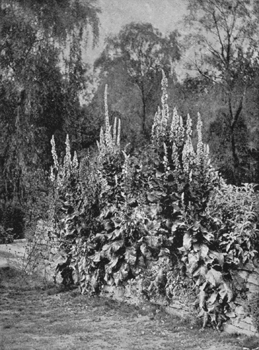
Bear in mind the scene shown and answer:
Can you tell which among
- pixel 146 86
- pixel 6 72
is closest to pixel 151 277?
pixel 6 72

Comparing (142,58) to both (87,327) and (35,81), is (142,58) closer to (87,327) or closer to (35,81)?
(35,81)

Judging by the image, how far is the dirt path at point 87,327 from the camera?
353 cm

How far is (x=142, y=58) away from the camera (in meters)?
11.4

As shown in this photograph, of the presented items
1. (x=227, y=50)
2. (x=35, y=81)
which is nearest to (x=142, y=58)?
(x=227, y=50)

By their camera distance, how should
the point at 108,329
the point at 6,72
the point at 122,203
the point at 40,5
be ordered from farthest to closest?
the point at 40,5, the point at 6,72, the point at 122,203, the point at 108,329

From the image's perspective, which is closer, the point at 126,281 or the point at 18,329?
the point at 18,329

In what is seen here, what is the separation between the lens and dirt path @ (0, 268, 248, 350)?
353 cm

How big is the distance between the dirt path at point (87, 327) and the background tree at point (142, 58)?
7158 millimetres

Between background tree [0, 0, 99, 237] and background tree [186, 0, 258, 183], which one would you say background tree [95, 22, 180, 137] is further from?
background tree [0, 0, 99, 237]

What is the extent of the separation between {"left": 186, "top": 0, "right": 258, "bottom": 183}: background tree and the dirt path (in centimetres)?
626

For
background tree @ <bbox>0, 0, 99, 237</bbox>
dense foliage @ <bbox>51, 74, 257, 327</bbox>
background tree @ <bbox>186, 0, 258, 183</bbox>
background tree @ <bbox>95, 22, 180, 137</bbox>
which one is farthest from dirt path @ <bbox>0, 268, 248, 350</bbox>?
background tree @ <bbox>95, 22, 180, 137</bbox>

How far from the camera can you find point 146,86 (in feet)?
37.5

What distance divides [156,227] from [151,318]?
695 mm

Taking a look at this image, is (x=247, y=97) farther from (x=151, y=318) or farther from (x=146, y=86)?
(x=151, y=318)
